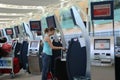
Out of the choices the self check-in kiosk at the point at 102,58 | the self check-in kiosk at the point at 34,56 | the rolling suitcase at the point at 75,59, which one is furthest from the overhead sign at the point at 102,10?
the self check-in kiosk at the point at 34,56

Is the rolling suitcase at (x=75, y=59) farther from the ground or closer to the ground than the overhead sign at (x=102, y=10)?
closer to the ground

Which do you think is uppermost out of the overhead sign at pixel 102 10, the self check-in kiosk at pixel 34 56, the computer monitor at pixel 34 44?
the overhead sign at pixel 102 10

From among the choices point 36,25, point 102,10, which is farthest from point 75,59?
point 36,25

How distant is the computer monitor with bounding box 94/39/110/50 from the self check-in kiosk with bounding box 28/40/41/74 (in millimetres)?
4436

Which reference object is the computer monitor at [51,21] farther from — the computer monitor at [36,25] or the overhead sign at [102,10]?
the computer monitor at [36,25]

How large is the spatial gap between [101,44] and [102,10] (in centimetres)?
58

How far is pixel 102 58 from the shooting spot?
407 cm

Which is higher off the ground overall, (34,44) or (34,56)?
(34,44)

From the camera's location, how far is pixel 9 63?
7.72 metres

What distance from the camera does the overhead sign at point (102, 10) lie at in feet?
13.8

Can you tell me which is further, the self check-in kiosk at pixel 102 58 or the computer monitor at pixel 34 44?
the computer monitor at pixel 34 44

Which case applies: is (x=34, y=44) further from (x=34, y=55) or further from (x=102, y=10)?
(x=102, y=10)

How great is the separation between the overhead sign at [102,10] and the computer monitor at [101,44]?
0.43m

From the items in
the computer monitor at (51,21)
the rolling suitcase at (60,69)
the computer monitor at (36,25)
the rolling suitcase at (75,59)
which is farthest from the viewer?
the computer monitor at (36,25)
